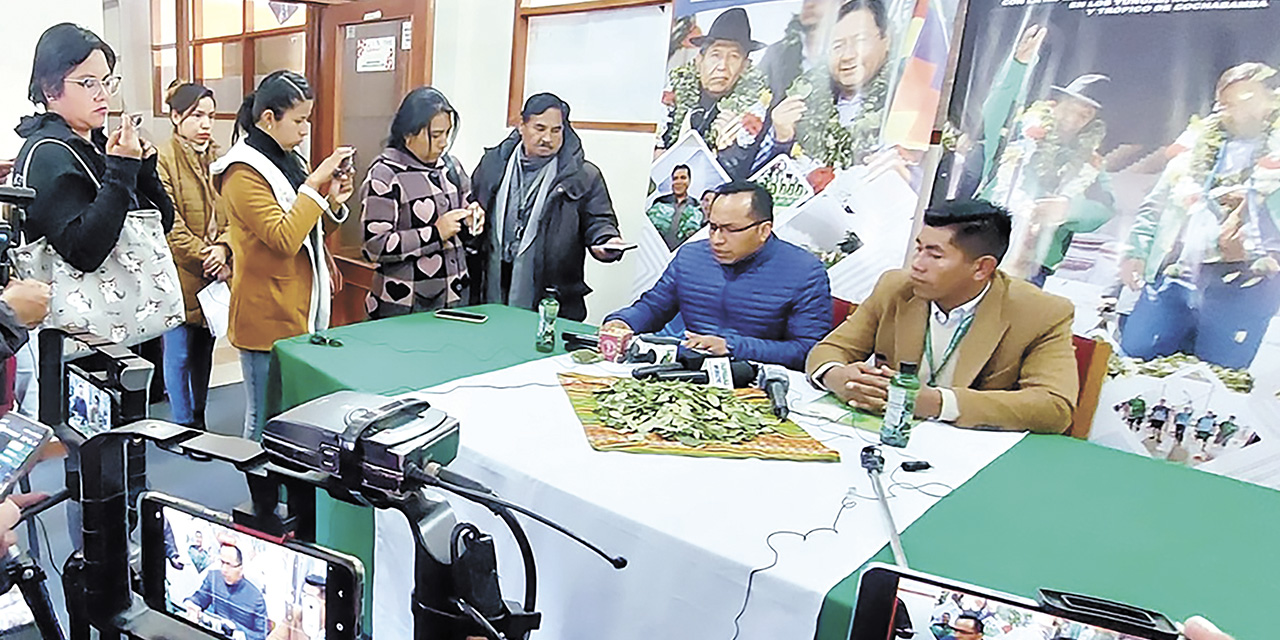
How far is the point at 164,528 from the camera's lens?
88 cm

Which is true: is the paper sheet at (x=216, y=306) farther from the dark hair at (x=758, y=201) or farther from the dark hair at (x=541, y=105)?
the dark hair at (x=758, y=201)

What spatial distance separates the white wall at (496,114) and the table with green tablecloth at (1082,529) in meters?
1.69

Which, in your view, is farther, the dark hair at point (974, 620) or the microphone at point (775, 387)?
the microphone at point (775, 387)

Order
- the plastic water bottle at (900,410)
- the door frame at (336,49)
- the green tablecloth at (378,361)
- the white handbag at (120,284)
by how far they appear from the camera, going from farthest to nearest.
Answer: the door frame at (336,49) → the white handbag at (120,284) → the green tablecloth at (378,361) → the plastic water bottle at (900,410)

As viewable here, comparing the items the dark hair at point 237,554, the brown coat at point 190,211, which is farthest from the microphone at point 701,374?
the brown coat at point 190,211

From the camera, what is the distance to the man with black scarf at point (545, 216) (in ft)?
9.41

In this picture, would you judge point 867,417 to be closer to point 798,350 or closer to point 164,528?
point 798,350

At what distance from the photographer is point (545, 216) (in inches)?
113

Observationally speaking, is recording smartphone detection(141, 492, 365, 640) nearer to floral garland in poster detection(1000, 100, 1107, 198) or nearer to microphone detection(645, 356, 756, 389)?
microphone detection(645, 356, 756, 389)

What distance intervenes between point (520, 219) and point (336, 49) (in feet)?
7.30

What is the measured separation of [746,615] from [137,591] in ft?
2.42

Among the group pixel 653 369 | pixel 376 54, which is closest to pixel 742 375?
pixel 653 369

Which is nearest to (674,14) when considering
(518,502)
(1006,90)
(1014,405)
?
(1006,90)

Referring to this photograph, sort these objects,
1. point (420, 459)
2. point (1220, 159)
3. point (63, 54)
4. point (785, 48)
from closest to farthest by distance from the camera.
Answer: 1. point (420, 459)
2. point (63, 54)
3. point (1220, 159)
4. point (785, 48)
